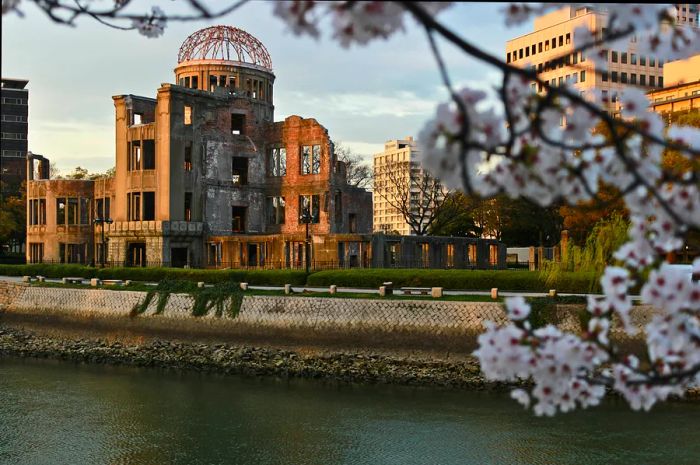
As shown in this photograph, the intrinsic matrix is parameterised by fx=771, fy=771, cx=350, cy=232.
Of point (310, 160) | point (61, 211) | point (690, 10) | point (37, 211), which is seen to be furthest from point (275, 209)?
point (690, 10)

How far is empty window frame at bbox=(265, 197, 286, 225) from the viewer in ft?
175

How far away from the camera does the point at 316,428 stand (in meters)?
19.6

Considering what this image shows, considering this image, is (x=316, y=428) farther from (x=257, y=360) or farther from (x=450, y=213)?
(x=450, y=213)

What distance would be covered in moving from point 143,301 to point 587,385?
102 ft

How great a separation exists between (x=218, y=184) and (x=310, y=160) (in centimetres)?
657

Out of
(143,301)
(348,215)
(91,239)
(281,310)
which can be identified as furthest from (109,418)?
(91,239)

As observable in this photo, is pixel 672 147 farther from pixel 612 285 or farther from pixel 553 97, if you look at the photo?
pixel 612 285

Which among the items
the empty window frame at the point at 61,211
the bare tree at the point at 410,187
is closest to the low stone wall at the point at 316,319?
the empty window frame at the point at 61,211

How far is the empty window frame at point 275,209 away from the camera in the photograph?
5328 cm

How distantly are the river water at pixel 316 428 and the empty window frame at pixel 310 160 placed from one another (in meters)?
28.7

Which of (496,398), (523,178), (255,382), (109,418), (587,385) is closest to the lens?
(523,178)

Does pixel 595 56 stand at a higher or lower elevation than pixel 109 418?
higher

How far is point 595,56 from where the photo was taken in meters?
3.96

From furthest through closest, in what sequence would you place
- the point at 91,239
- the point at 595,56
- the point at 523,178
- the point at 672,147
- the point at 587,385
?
the point at 91,239
the point at 587,385
the point at 595,56
the point at 523,178
the point at 672,147
